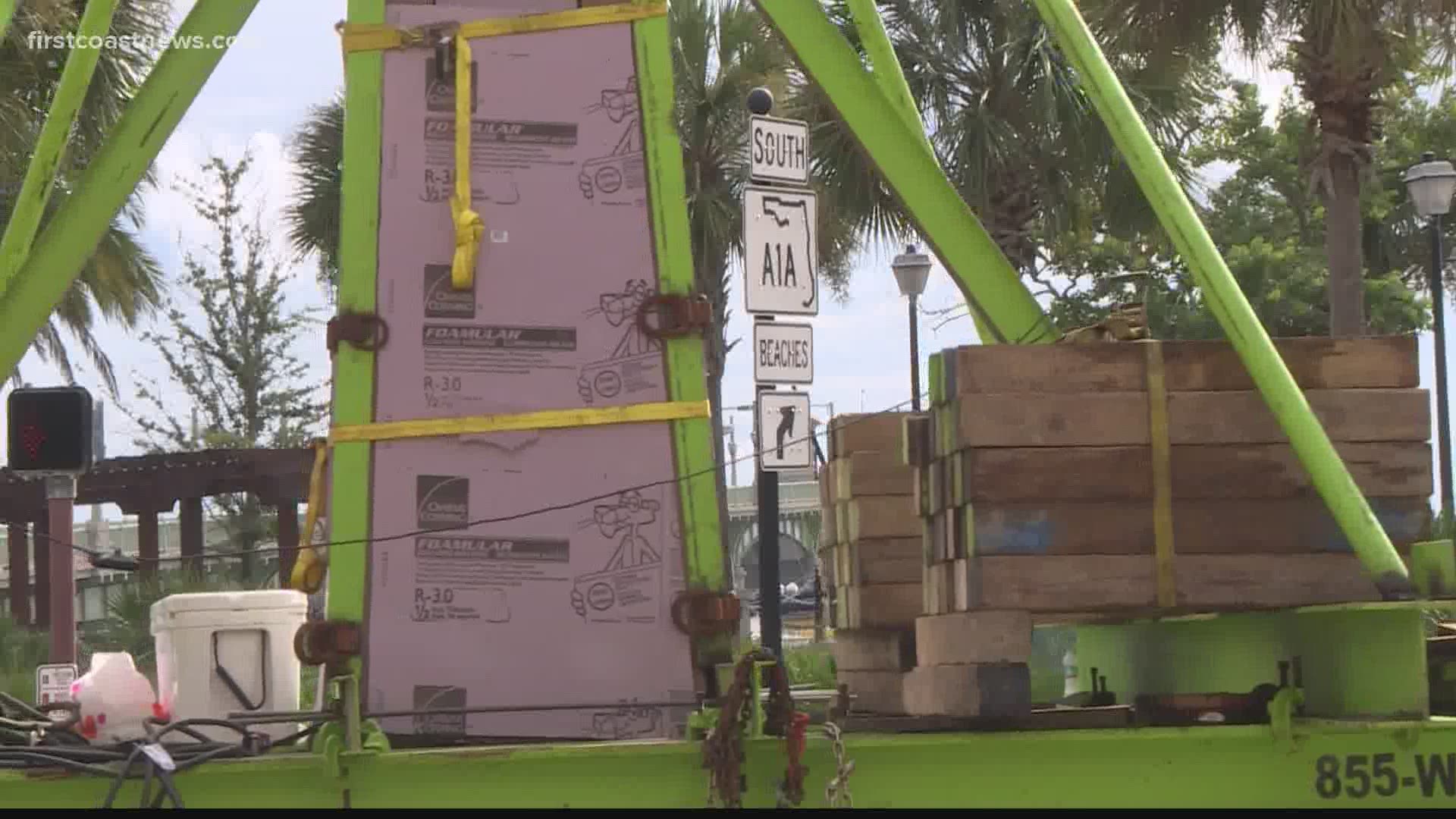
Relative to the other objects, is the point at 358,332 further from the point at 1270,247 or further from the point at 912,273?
the point at 1270,247

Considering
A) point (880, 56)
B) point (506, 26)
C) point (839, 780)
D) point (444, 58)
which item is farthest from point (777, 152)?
point (839, 780)

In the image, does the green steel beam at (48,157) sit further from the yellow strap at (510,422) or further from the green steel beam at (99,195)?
the yellow strap at (510,422)

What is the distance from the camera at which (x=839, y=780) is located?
484cm

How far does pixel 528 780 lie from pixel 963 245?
1.99 metres

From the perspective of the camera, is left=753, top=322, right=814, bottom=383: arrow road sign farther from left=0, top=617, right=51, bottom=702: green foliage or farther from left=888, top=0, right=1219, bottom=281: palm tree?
left=888, top=0, right=1219, bottom=281: palm tree

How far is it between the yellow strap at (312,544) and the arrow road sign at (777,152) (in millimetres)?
2971

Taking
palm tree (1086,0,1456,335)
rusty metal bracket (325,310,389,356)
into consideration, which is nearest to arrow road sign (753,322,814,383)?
rusty metal bracket (325,310,389,356)

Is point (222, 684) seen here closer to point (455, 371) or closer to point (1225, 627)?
point (455, 371)

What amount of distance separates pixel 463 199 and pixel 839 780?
201 cm

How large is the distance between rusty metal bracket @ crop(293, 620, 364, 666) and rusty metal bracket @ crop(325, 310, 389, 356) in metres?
0.76

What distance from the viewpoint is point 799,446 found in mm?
8594

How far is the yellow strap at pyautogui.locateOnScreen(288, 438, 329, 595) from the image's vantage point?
593 centimetres

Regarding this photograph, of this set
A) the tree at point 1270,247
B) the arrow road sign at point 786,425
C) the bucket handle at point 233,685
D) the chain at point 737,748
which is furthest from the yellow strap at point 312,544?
the tree at point 1270,247

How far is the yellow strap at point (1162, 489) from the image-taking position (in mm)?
5344
